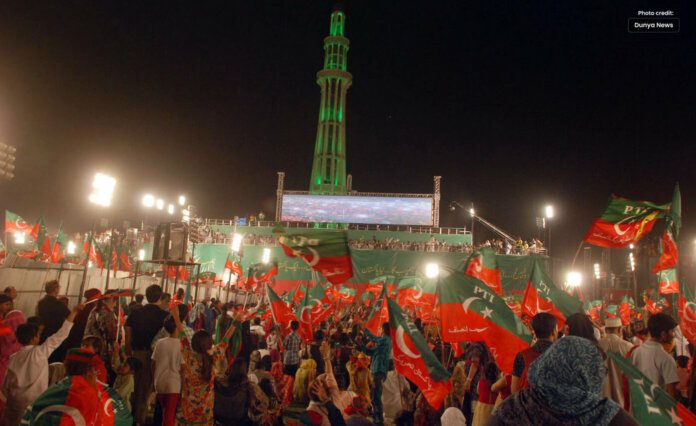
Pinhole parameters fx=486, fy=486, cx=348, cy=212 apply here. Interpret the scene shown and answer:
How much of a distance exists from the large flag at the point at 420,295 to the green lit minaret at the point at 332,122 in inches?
1688

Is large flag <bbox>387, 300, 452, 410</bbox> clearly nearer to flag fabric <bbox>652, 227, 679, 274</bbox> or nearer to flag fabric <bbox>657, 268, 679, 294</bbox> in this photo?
flag fabric <bbox>652, 227, 679, 274</bbox>

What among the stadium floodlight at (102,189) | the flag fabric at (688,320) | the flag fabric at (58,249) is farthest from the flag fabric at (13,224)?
the flag fabric at (688,320)

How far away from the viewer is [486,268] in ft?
34.1

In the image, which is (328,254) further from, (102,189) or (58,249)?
(58,249)

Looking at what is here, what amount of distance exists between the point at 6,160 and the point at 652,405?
18.8 metres

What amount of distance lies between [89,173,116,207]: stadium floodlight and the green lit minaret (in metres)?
47.8

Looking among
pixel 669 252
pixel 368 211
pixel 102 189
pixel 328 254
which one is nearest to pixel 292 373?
pixel 328 254

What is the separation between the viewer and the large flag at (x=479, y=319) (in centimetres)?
507

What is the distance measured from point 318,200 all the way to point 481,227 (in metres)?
16.5

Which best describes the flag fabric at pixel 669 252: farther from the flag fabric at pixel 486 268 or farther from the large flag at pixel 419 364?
the large flag at pixel 419 364

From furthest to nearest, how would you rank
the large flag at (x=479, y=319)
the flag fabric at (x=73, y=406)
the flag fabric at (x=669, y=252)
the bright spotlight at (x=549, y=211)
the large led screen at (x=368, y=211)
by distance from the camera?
1. the large led screen at (x=368, y=211)
2. the bright spotlight at (x=549, y=211)
3. the flag fabric at (x=669, y=252)
4. the large flag at (x=479, y=319)
5. the flag fabric at (x=73, y=406)

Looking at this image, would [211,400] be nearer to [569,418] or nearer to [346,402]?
[346,402]

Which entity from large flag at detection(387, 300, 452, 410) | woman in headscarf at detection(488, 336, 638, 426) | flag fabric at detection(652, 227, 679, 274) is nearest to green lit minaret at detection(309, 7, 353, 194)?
flag fabric at detection(652, 227, 679, 274)

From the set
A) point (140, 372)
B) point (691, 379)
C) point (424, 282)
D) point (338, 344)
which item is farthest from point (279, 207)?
point (691, 379)
